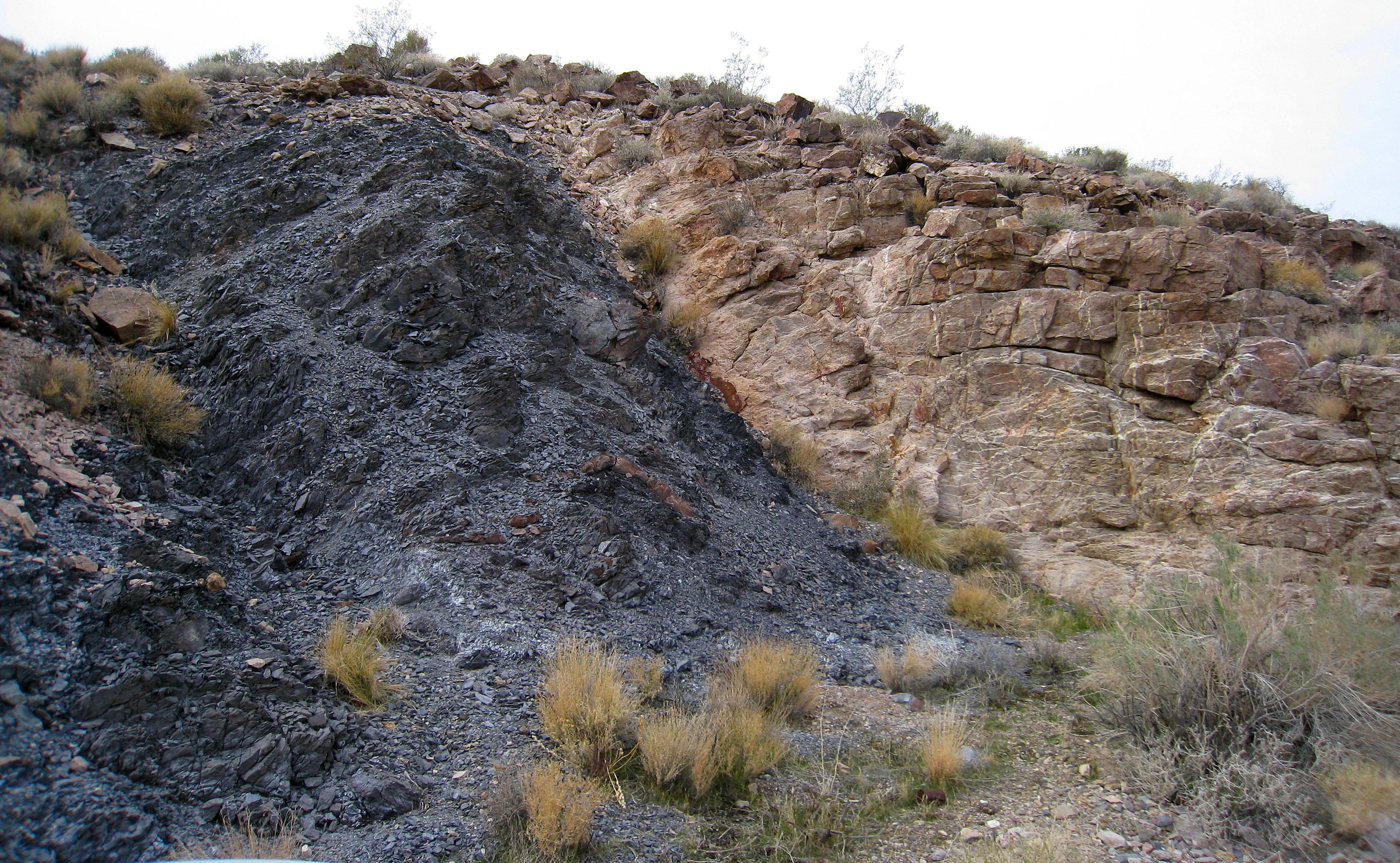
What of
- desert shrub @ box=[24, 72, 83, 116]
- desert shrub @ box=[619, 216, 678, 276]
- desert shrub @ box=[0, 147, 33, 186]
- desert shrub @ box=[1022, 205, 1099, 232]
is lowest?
desert shrub @ box=[0, 147, 33, 186]

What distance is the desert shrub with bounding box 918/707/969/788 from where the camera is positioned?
431 cm

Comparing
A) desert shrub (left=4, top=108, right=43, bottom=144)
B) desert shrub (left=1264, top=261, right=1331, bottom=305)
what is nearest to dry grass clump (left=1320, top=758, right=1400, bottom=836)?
desert shrub (left=1264, top=261, right=1331, bottom=305)

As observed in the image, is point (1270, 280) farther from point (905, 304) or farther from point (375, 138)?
point (375, 138)

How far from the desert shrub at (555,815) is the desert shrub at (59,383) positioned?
487 cm

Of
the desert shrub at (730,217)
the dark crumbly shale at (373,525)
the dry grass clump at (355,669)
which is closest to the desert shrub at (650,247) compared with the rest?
the dark crumbly shale at (373,525)

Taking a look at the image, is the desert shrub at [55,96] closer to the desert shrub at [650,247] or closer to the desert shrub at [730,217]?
the desert shrub at [650,247]

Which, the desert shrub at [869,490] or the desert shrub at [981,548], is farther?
the desert shrub at [869,490]

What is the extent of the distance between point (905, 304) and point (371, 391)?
6777mm

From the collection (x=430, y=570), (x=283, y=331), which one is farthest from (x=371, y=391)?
(x=430, y=570)

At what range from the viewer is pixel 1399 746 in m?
3.66

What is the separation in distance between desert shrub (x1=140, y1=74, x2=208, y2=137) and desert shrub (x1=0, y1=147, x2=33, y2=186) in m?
1.89

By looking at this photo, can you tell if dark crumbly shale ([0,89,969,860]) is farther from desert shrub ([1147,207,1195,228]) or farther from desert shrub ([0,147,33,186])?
desert shrub ([1147,207,1195,228])

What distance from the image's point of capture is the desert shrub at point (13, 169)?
27.0 feet

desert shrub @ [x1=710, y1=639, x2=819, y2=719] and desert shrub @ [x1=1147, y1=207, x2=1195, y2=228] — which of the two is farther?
desert shrub @ [x1=1147, y1=207, x2=1195, y2=228]
